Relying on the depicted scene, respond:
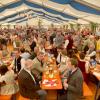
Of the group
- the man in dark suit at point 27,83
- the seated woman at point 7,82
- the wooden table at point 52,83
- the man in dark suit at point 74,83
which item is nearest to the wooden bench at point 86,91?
the wooden table at point 52,83

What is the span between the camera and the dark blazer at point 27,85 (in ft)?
19.8

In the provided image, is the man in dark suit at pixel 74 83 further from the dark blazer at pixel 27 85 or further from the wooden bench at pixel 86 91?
the wooden bench at pixel 86 91

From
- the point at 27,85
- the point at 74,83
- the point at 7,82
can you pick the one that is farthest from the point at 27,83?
the point at 74,83

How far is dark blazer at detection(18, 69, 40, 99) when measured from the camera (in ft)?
19.8

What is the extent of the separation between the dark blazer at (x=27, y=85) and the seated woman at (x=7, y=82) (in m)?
0.43

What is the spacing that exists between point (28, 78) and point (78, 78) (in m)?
1.04

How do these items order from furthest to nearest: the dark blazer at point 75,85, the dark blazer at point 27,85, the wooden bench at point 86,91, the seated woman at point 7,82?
the wooden bench at point 86,91
the seated woman at point 7,82
the dark blazer at point 27,85
the dark blazer at point 75,85

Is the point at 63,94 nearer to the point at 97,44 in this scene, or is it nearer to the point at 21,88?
the point at 21,88

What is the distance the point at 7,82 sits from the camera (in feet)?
21.6

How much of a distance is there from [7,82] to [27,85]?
2.26 feet

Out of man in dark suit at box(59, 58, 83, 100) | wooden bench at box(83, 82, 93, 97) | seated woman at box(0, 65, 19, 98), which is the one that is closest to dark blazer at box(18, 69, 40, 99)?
seated woman at box(0, 65, 19, 98)

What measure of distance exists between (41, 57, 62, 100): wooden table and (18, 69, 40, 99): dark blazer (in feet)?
1.58

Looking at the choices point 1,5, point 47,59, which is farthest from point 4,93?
point 1,5

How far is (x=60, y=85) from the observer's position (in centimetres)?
673
